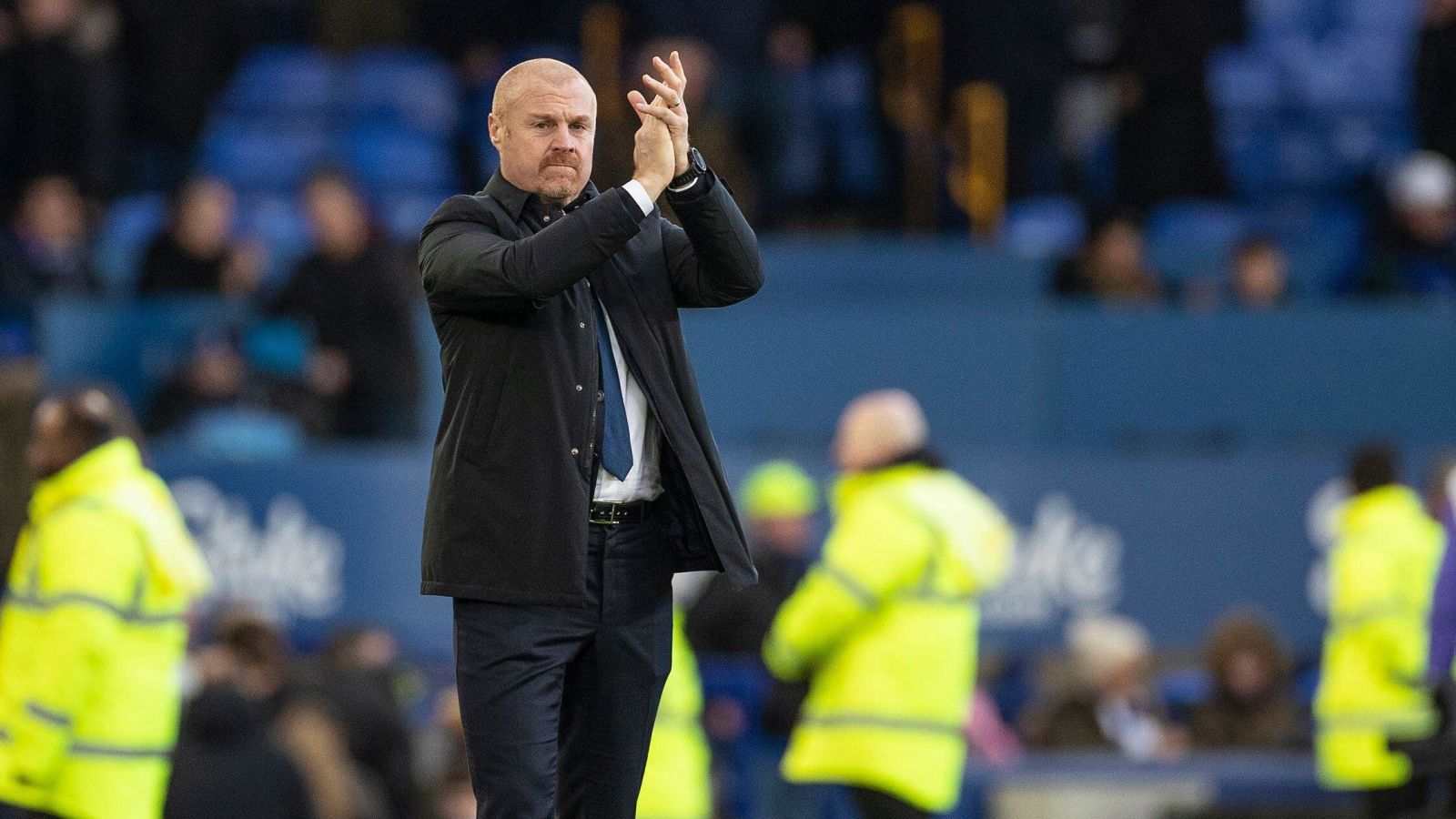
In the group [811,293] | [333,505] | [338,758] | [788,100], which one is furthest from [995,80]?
[338,758]

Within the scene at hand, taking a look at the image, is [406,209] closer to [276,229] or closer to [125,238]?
[276,229]

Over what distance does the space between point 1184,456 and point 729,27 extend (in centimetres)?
421

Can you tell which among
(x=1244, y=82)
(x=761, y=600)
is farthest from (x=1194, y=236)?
(x=761, y=600)

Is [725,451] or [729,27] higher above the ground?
[729,27]

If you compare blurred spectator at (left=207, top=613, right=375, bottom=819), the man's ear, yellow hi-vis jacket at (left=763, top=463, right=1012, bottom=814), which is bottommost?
blurred spectator at (left=207, top=613, right=375, bottom=819)

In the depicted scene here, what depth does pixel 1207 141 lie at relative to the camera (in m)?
14.0

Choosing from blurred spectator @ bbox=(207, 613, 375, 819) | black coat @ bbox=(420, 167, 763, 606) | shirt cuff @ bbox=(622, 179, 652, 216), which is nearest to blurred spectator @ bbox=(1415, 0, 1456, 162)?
blurred spectator @ bbox=(207, 613, 375, 819)

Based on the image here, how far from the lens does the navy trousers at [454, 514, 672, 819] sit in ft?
13.3

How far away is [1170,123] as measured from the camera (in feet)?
45.8

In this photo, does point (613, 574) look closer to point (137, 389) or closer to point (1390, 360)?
point (137, 389)

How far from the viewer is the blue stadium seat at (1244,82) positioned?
15000 mm

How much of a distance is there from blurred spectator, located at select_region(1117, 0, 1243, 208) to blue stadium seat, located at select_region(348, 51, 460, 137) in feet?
13.4

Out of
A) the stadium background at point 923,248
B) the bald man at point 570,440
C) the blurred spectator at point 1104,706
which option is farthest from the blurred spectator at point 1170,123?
the bald man at point 570,440

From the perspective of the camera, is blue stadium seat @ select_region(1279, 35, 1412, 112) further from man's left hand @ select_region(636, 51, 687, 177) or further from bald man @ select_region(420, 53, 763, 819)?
man's left hand @ select_region(636, 51, 687, 177)
